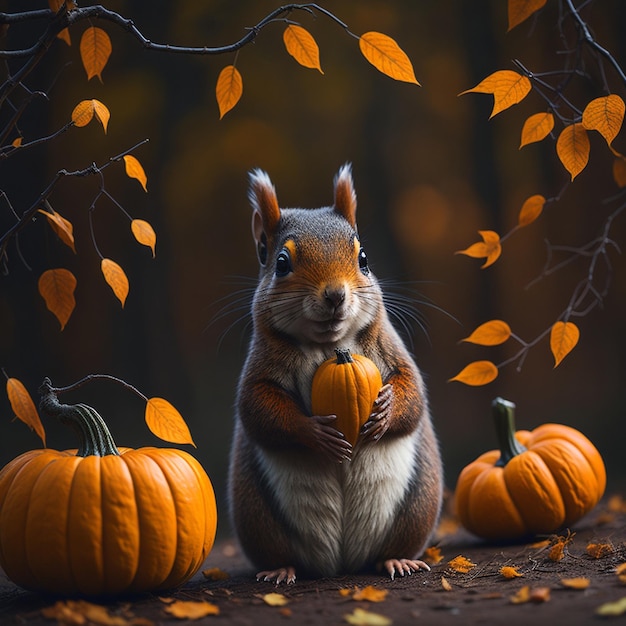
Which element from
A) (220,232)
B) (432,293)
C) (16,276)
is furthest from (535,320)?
(16,276)

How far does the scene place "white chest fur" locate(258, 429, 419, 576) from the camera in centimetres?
238

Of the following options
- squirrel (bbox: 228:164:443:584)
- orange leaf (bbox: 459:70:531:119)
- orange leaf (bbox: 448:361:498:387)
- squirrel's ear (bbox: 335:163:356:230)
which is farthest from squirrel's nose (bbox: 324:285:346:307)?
orange leaf (bbox: 448:361:498:387)

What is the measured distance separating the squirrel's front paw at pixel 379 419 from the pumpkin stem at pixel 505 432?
0.79 meters

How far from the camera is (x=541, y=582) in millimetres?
2164

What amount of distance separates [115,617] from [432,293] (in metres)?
2.67

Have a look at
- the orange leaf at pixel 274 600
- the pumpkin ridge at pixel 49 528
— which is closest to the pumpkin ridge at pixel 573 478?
the orange leaf at pixel 274 600

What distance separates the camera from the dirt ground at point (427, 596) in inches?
71.4

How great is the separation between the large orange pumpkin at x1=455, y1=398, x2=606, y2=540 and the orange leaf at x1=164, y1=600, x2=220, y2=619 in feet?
4.09

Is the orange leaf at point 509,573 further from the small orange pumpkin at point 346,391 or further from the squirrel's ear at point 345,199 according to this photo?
the squirrel's ear at point 345,199

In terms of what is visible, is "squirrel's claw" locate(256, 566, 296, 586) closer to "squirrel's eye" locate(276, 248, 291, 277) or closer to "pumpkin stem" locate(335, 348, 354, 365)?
"pumpkin stem" locate(335, 348, 354, 365)

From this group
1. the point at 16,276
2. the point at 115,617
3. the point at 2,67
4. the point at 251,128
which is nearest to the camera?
the point at 115,617

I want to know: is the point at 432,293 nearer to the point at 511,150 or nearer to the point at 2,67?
the point at 511,150

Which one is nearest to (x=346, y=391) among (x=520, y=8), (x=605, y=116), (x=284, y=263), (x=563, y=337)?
(x=284, y=263)

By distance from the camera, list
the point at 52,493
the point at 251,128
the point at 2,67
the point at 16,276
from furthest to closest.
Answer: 1. the point at 251,128
2. the point at 16,276
3. the point at 2,67
4. the point at 52,493
